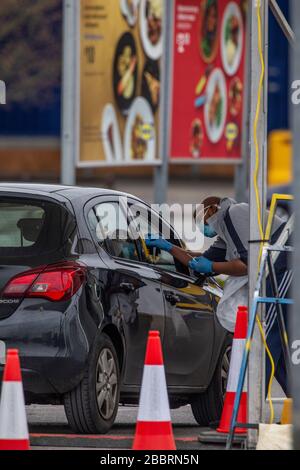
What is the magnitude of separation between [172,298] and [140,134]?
913 cm

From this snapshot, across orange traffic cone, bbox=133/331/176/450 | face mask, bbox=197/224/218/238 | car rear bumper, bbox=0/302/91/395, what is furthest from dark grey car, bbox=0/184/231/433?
orange traffic cone, bbox=133/331/176/450

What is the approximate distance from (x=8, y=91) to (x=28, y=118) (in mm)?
5790

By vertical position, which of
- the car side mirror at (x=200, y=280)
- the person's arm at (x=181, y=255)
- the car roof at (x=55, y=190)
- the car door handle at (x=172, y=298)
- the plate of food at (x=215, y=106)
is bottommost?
the car door handle at (x=172, y=298)

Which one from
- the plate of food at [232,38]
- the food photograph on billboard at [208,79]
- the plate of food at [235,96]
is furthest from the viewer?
the plate of food at [235,96]

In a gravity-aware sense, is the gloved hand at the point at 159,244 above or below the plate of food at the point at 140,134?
below

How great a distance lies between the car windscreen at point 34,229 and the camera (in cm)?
892

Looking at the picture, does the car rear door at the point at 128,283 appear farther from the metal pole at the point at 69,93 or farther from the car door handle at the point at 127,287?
the metal pole at the point at 69,93

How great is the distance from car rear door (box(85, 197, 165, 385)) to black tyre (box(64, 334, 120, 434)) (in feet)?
0.67

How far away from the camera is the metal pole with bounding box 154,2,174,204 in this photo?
1920 cm

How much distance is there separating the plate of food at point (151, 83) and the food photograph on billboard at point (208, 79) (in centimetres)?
52

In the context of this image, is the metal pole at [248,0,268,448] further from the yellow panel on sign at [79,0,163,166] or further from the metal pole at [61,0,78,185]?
the yellow panel on sign at [79,0,163,166]

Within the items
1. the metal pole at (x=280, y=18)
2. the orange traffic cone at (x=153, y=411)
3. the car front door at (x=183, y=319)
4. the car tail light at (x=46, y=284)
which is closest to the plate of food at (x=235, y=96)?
the car front door at (x=183, y=319)

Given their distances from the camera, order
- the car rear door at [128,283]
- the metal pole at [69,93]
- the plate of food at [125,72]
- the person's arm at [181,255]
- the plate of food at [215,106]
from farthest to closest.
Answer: the plate of food at [215,106] < the plate of food at [125,72] < the metal pole at [69,93] < the person's arm at [181,255] < the car rear door at [128,283]

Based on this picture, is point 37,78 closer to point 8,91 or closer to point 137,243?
point 8,91
